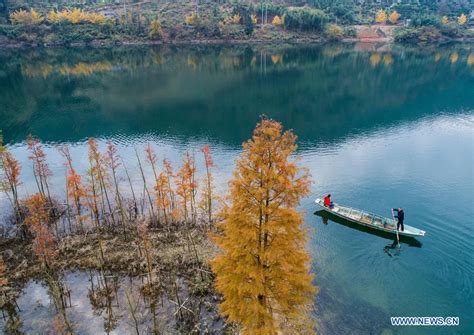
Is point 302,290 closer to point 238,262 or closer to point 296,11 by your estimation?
point 238,262

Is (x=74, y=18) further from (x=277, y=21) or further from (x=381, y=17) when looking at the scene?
(x=381, y=17)

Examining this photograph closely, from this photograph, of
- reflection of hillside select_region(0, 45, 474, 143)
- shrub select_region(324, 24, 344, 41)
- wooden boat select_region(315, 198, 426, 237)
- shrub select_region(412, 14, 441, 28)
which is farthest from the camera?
shrub select_region(412, 14, 441, 28)

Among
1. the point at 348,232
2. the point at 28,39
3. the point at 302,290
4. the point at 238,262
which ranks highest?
the point at 28,39

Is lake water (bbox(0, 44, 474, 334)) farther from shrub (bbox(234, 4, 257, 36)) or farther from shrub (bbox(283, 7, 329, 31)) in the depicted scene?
shrub (bbox(283, 7, 329, 31))

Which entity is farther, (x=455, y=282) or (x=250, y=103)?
(x=250, y=103)

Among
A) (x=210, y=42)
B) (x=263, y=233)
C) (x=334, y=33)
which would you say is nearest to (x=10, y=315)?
(x=263, y=233)

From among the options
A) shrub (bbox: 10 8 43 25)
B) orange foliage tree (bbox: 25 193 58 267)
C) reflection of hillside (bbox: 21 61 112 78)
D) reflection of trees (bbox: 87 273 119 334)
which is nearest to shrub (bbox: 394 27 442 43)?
reflection of hillside (bbox: 21 61 112 78)

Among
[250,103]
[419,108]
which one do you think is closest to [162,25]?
[250,103]
